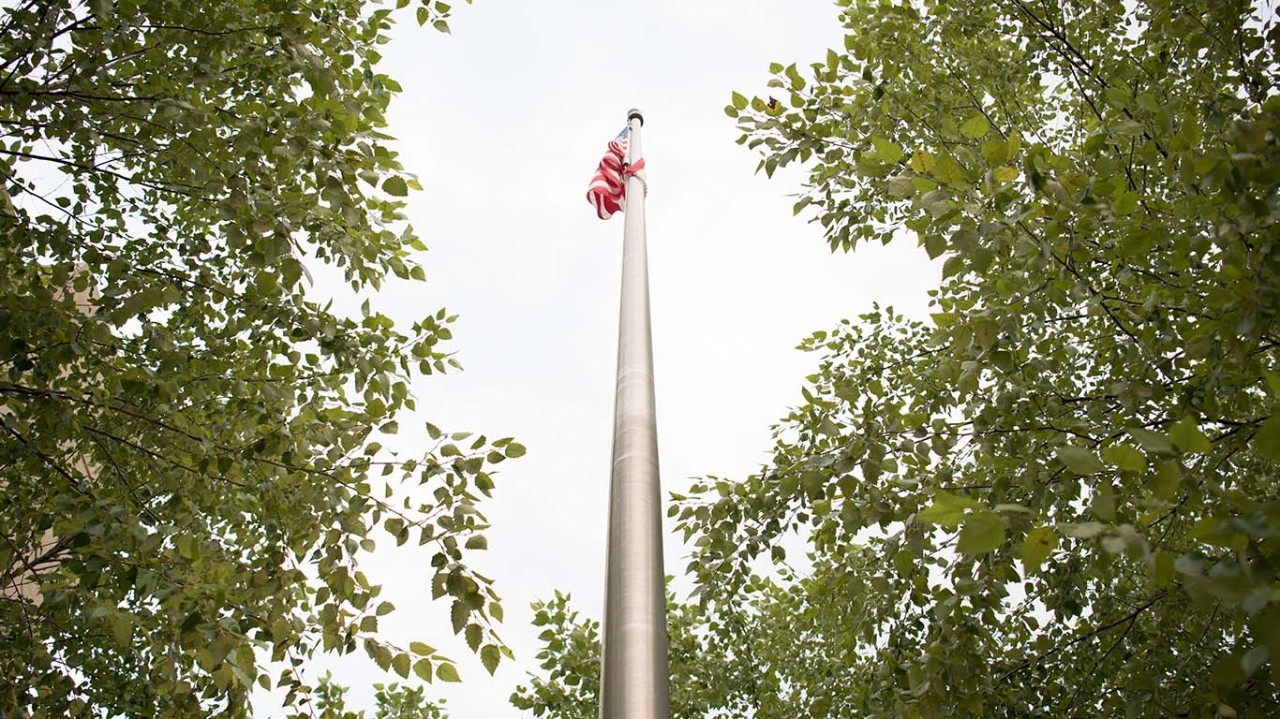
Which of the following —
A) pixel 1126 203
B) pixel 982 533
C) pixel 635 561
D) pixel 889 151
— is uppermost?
pixel 889 151

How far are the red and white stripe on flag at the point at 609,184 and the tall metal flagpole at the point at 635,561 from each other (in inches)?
160

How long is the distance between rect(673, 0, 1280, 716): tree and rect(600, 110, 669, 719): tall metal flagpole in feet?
2.39

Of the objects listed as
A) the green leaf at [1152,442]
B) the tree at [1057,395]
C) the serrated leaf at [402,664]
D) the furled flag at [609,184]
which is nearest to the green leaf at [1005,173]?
the tree at [1057,395]

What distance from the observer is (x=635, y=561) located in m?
3.66

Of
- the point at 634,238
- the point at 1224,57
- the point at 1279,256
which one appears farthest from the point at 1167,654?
the point at 634,238

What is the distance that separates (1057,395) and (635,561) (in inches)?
89.0

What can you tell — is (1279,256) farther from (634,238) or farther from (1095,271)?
(634,238)

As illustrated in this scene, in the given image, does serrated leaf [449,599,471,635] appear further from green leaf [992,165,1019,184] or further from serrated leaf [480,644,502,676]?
green leaf [992,165,1019,184]

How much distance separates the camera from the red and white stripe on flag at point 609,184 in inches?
350

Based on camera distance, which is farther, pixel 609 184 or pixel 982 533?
pixel 609 184

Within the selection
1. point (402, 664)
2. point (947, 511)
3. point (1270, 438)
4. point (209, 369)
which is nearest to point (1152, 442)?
point (1270, 438)

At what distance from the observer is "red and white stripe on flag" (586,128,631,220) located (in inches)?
350

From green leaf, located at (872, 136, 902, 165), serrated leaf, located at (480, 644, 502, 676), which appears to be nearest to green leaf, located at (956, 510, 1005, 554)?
green leaf, located at (872, 136, 902, 165)

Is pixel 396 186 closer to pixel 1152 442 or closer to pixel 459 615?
pixel 459 615
